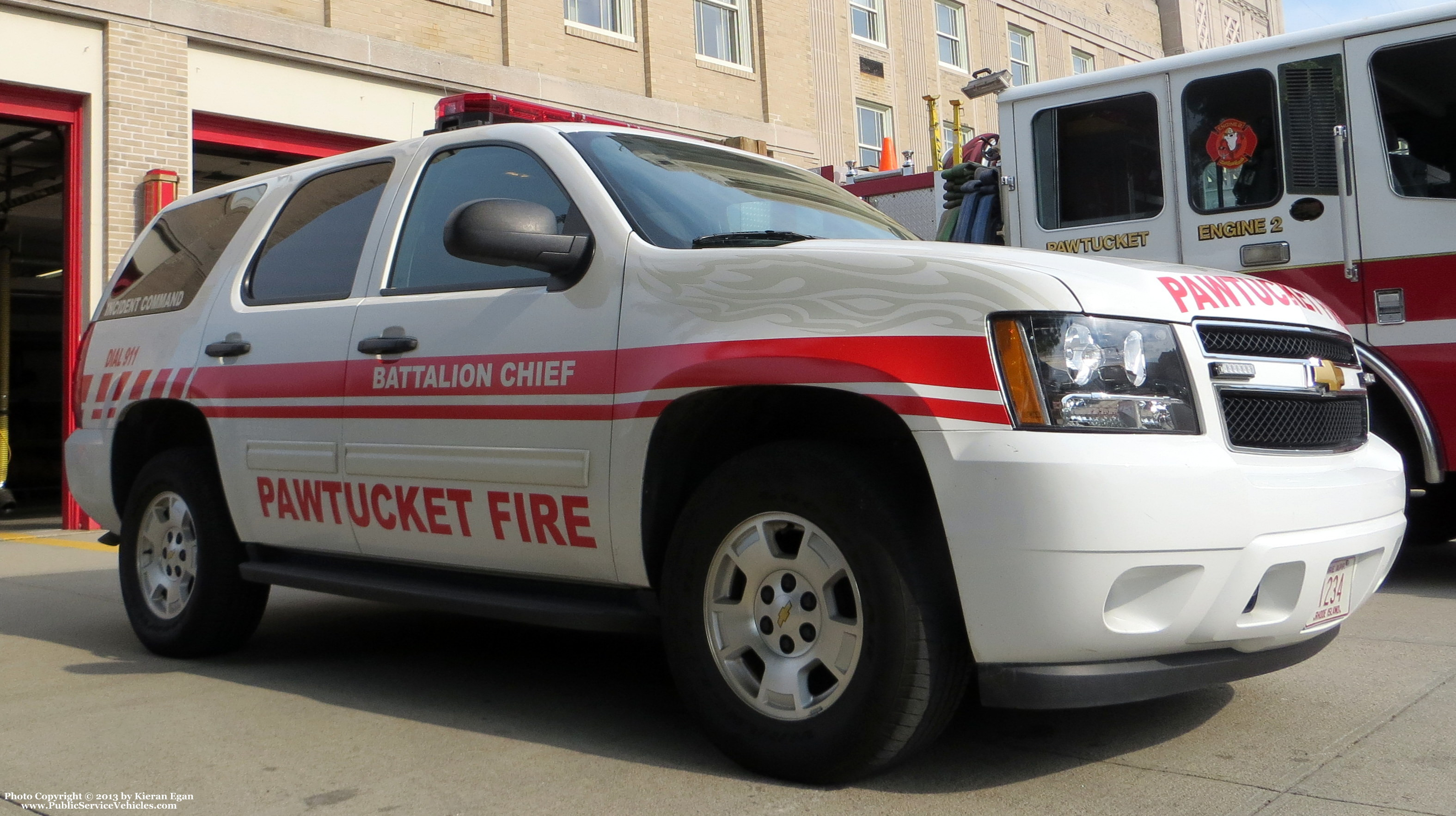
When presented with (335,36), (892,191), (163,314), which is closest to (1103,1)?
(335,36)

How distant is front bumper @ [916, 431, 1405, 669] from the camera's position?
2818 mm

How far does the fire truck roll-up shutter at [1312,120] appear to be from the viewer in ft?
19.6

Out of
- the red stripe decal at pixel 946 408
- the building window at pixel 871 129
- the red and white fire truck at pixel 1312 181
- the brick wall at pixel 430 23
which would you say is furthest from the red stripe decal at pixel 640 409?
the building window at pixel 871 129

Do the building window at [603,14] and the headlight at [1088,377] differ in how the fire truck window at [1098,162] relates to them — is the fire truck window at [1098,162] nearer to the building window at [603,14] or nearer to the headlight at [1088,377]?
the headlight at [1088,377]

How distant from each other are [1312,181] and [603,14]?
40.2 ft

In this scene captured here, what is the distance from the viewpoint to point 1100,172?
6.79 metres

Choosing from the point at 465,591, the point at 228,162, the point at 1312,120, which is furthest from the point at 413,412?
the point at 228,162

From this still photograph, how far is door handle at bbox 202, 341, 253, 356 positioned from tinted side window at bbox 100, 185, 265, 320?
1.46ft

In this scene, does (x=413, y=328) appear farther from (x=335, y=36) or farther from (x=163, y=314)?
(x=335, y=36)

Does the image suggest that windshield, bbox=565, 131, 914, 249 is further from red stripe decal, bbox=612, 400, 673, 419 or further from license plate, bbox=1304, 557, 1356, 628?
license plate, bbox=1304, 557, 1356, 628

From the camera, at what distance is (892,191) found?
29.5 feet

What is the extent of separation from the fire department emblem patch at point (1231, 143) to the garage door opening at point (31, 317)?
11.5 meters

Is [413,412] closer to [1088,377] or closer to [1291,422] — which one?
[1088,377]

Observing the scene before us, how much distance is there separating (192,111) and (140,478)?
8520 mm
